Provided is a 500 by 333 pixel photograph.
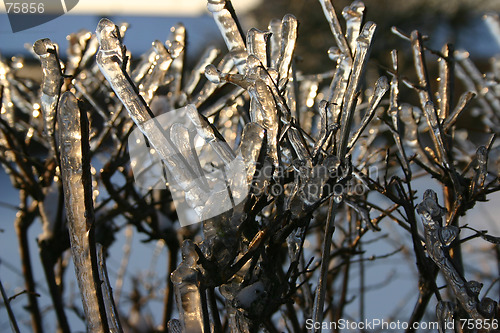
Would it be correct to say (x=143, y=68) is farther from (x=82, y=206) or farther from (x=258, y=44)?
(x=82, y=206)

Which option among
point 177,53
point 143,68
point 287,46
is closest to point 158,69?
point 177,53

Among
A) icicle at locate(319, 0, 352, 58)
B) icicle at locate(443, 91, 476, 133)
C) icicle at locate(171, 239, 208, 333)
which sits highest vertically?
icicle at locate(319, 0, 352, 58)

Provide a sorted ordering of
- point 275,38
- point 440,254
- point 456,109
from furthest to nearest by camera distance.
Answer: point 456,109 < point 275,38 < point 440,254

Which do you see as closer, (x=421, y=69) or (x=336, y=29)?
(x=336, y=29)

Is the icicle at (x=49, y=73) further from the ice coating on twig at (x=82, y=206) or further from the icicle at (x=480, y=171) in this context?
the icicle at (x=480, y=171)

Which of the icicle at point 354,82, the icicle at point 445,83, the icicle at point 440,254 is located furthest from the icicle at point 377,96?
the icicle at point 445,83

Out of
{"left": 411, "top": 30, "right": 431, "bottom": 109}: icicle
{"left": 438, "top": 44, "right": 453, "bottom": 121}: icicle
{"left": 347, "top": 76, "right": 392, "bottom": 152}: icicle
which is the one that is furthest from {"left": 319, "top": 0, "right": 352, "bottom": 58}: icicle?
{"left": 438, "top": 44, "right": 453, "bottom": 121}: icicle

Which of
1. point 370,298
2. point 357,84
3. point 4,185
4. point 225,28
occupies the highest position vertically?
point 4,185

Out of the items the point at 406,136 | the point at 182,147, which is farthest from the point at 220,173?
the point at 406,136

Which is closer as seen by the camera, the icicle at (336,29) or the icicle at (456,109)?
the icicle at (336,29)

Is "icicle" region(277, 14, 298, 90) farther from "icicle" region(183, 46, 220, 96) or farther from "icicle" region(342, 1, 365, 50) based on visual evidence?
"icicle" region(183, 46, 220, 96)

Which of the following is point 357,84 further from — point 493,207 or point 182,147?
point 493,207
